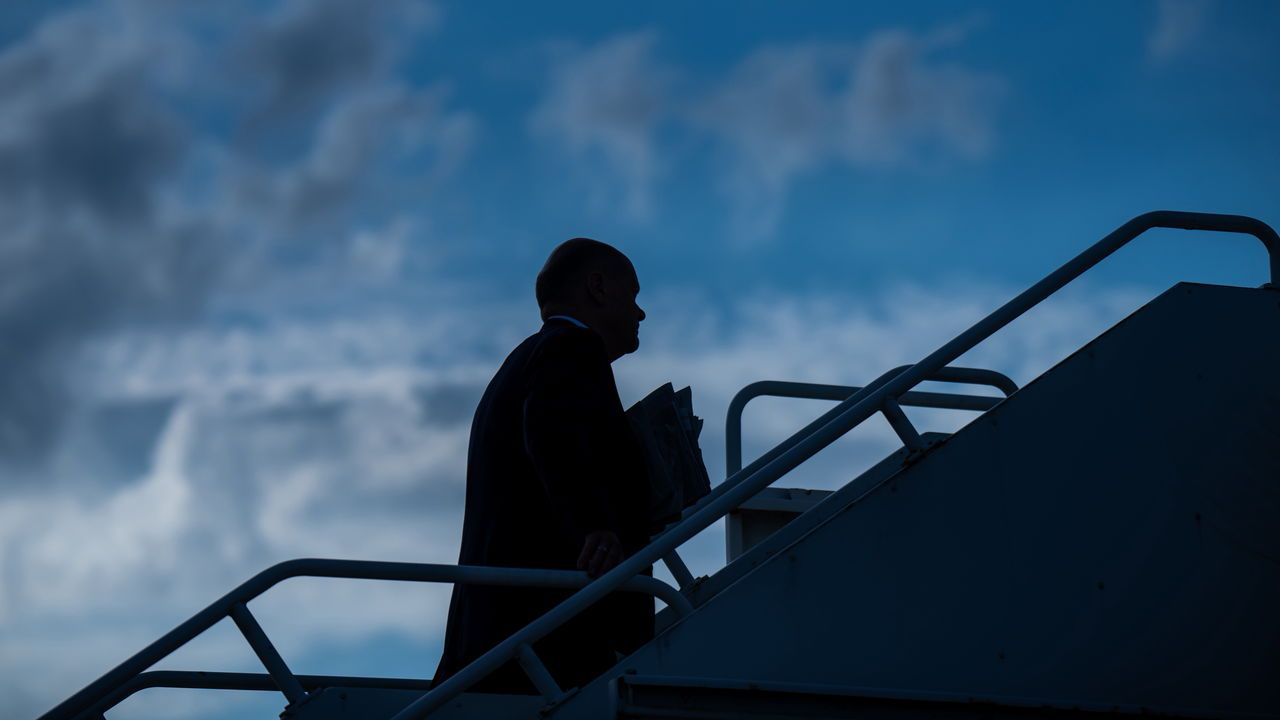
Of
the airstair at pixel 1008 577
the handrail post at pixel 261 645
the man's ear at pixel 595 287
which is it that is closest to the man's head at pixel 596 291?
the man's ear at pixel 595 287

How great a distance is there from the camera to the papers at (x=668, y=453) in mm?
5195

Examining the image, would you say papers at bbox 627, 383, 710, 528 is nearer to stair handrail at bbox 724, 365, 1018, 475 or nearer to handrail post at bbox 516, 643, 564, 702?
handrail post at bbox 516, 643, 564, 702

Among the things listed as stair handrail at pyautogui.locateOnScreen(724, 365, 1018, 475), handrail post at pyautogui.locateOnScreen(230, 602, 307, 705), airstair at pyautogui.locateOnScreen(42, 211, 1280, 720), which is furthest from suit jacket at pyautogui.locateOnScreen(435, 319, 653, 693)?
stair handrail at pyautogui.locateOnScreen(724, 365, 1018, 475)

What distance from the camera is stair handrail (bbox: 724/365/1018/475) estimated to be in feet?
23.5

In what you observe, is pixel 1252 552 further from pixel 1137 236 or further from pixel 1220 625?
pixel 1137 236

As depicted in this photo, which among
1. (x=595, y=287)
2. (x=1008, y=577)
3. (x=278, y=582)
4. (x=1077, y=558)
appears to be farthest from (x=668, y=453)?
(x=278, y=582)

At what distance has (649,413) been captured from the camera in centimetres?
550

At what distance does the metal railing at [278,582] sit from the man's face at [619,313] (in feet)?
4.16

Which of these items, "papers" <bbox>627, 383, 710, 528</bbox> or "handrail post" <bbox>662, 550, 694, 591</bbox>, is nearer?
"papers" <bbox>627, 383, 710, 528</bbox>

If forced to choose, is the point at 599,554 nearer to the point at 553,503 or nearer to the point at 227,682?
the point at 553,503

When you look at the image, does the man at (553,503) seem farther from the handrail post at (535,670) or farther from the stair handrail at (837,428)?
the handrail post at (535,670)

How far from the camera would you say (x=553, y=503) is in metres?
4.82

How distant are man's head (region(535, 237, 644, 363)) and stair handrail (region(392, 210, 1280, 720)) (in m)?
0.77

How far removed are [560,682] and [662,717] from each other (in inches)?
33.1
